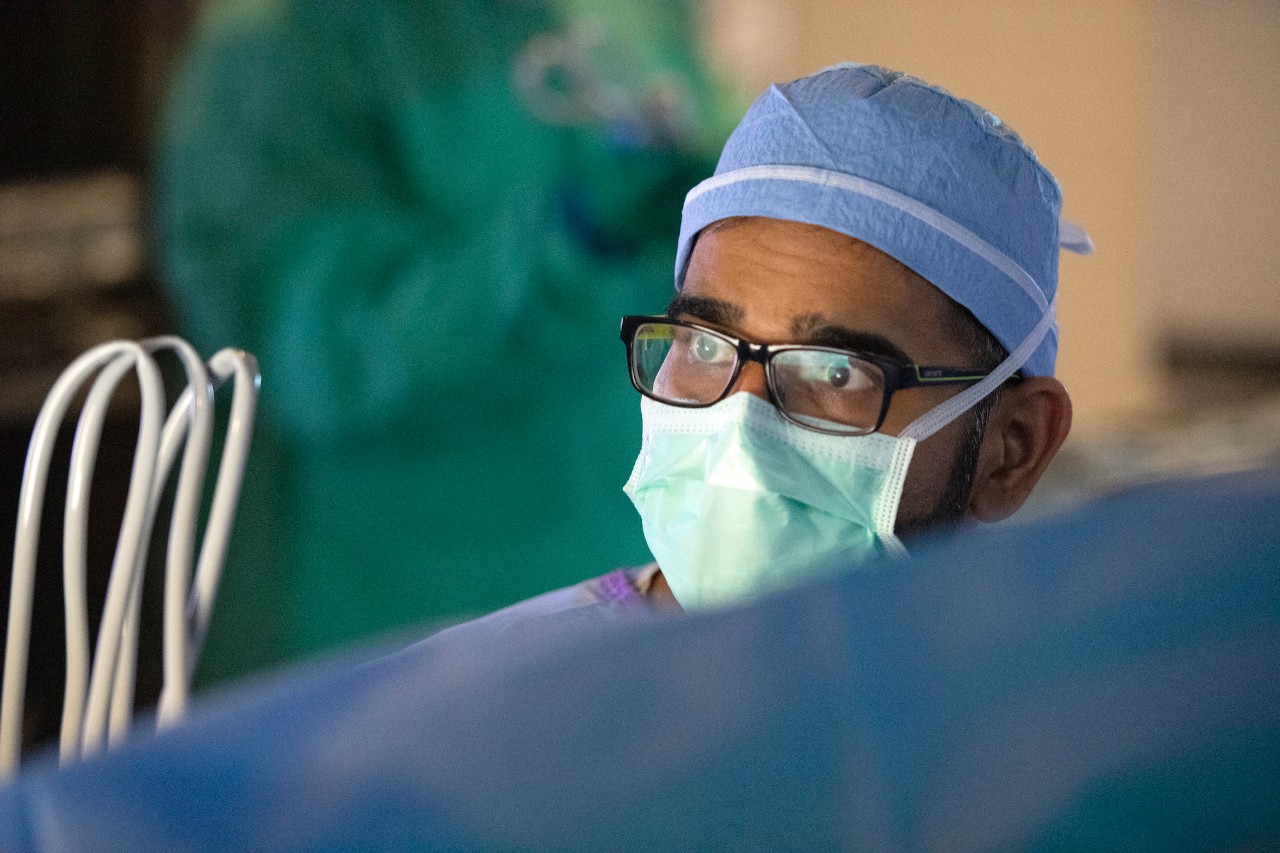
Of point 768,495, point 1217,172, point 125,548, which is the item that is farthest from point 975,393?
point 1217,172

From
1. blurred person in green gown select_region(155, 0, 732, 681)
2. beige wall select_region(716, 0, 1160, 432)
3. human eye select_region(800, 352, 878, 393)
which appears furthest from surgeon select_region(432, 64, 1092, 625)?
beige wall select_region(716, 0, 1160, 432)

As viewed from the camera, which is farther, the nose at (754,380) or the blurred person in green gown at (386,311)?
the blurred person in green gown at (386,311)

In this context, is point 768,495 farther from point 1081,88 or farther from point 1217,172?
point 1217,172

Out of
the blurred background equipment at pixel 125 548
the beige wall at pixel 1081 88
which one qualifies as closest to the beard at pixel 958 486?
the blurred background equipment at pixel 125 548

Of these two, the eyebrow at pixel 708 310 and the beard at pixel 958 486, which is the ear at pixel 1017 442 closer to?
the beard at pixel 958 486

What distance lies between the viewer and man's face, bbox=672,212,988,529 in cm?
84

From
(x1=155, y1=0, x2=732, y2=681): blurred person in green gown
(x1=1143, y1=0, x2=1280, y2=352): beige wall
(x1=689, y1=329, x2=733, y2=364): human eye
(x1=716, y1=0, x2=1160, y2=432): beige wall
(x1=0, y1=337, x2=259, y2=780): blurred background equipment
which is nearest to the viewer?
(x1=0, y1=337, x2=259, y2=780): blurred background equipment

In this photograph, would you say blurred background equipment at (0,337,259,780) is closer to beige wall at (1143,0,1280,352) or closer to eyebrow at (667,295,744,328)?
eyebrow at (667,295,744,328)

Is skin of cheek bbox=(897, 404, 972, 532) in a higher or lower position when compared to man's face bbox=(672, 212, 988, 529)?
lower

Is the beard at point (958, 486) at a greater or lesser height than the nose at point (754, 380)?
lesser

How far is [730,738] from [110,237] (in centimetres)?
253

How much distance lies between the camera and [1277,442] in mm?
2830

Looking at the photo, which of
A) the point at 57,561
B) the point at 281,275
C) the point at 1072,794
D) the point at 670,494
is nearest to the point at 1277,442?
the point at 281,275

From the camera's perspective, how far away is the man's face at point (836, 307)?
84 cm
